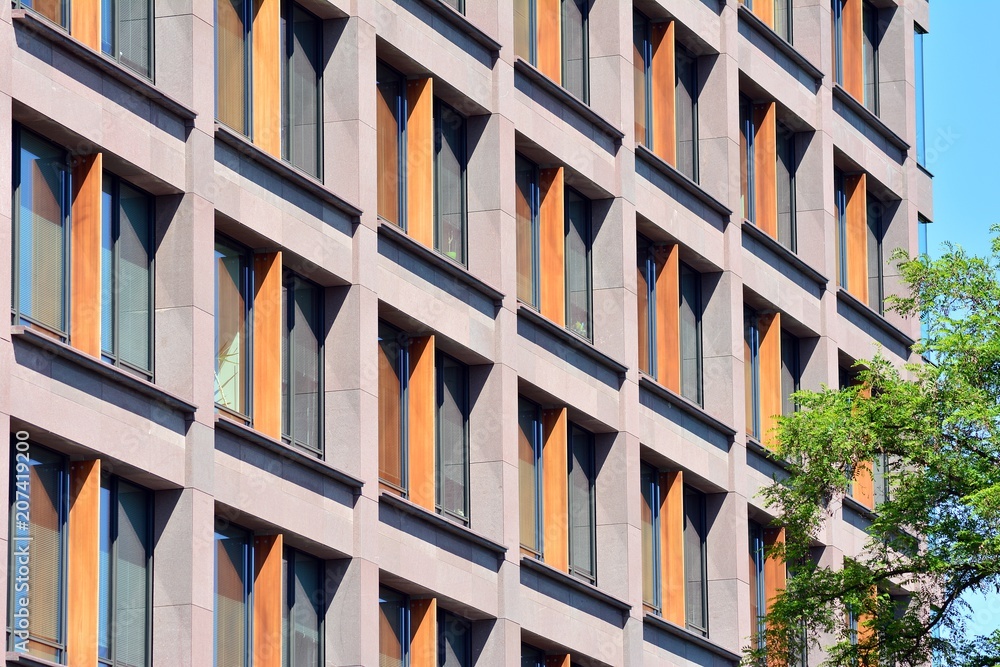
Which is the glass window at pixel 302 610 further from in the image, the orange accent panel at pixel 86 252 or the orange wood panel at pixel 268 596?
the orange accent panel at pixel 86 252

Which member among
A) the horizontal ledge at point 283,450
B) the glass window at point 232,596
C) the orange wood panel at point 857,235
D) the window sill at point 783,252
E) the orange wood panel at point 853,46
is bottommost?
the glass window at point 232,596

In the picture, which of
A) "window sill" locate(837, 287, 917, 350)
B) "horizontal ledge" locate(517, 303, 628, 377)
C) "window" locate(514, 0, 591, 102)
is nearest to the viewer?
"horizontal ledge" locate(517, 303, 628, 377)

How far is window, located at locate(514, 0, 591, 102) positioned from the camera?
48.6 meters

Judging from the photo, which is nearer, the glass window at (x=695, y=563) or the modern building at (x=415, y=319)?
the modern building at (x=415, y=319)

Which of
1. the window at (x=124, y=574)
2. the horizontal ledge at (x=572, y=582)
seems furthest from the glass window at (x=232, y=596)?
the horizontal ledge at (x=572, y=582)

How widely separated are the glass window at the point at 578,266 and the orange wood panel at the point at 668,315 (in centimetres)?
292

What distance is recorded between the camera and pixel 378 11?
141 feet

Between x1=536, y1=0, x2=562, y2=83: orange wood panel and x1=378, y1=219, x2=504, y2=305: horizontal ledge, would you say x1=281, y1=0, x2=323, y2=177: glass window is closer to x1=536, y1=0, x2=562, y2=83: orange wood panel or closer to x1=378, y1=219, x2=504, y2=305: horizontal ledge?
x1=378, y1=219, x2=504, y2=305: horizontal ledge

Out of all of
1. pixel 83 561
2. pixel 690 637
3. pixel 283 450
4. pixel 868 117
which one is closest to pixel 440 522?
pixel 283 450

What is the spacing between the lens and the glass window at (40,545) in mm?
33469

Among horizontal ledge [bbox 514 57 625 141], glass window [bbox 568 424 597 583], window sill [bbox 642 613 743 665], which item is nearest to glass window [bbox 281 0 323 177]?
horizontal ledge [bbox 514 57 625 141]

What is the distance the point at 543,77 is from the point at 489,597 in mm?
10178

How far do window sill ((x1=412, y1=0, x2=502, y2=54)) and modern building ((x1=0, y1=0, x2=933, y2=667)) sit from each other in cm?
10

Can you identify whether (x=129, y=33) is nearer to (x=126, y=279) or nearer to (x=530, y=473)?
(x=126, y=279)
